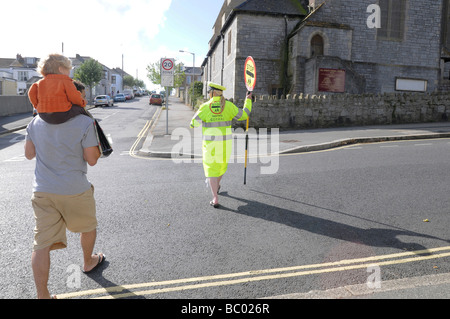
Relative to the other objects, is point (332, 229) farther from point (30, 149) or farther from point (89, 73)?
point (89, 73)

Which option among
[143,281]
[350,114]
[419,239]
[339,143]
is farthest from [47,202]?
[350,114]

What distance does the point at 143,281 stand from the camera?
10.9 ft

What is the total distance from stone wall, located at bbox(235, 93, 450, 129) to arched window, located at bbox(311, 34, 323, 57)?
7.31m

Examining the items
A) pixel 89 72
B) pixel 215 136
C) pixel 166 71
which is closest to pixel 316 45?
pixel 166 71

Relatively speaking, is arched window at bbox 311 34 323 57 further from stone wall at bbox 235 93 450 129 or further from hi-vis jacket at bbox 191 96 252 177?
hi-vis jacket at bbox 191 96 252 177

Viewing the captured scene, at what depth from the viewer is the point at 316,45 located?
2389cm

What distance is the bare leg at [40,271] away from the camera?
2.85 metres

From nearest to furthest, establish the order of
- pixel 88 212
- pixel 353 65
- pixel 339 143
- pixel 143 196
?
pixel 88 212 < pixel 143 196 < pixel 339 143 < pixel 353 65

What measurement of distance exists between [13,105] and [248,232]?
28.7 metres

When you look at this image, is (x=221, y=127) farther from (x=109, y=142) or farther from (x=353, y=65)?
(x=353, y=65)

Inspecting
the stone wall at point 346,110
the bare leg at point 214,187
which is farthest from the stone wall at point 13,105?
the bare leg at point 214,187

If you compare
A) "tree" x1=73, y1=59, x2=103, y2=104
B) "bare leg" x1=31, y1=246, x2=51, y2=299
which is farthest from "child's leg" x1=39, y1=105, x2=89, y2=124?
"tree" x1=73, y1=59, x2=103, y2=104
